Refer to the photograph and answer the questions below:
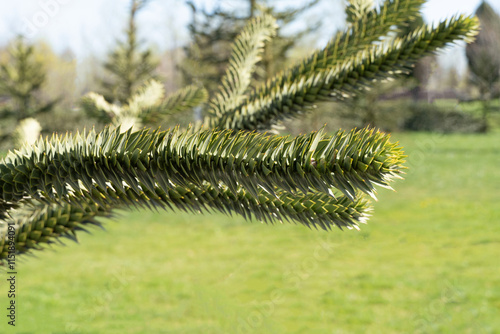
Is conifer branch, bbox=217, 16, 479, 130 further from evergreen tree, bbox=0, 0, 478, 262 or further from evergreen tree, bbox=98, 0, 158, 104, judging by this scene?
evergreen tree, bbox=98, 0, 158, 104

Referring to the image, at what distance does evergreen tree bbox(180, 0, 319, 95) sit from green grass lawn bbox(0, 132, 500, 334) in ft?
26.8

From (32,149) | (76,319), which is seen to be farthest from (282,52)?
(32,149)

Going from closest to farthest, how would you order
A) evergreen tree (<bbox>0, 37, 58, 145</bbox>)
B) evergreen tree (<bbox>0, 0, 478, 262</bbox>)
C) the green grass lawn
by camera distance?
evergreen tree (<bbox>0, 0, 478, 262</bbox>) → the green grass lawn → evergreen tree (<bbox>0, 37, 58, 145</bbox>)

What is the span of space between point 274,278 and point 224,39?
14.5m

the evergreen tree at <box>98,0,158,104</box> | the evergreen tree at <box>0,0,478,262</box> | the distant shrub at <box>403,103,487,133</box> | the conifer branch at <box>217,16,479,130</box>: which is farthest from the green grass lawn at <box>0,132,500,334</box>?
the distant shrub at <box>403,103,487,133</box>

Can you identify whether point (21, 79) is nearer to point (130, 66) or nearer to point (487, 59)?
point (130, 66)

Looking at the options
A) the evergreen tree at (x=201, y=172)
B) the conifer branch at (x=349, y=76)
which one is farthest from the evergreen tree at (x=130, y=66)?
the evergreen tree at (x=201, y=172)

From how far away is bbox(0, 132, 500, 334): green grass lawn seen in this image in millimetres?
4973

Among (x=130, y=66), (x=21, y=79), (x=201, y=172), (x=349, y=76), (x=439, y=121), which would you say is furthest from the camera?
(x=439, y=121)

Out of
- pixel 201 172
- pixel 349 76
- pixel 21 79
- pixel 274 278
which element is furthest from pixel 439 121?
pixel 201 172

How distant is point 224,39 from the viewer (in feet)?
62.8

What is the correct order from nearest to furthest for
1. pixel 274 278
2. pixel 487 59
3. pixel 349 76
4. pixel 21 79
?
pixel 349 76 → pixel 274 278 → pixel 21 79 → pixel 487 59

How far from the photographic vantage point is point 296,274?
20.7 ft

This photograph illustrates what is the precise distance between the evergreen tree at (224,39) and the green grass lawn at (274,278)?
322 inches
